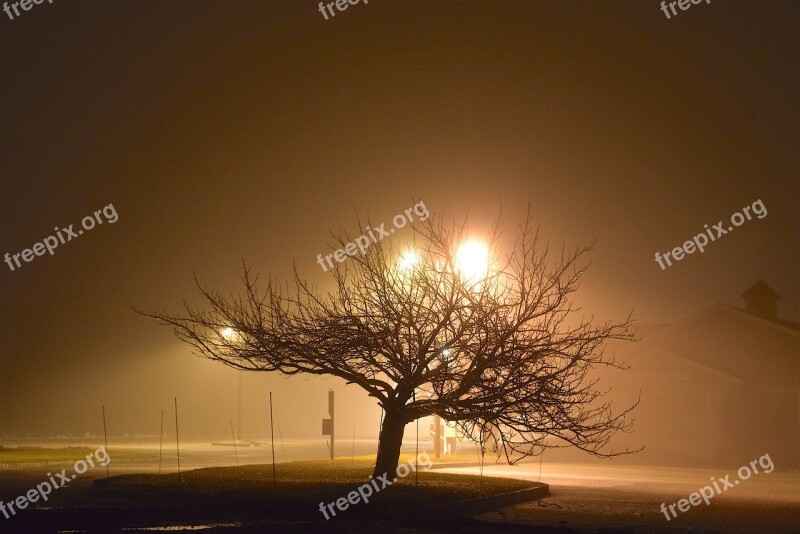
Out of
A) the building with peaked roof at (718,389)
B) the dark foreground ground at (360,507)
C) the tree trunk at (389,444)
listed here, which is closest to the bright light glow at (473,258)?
the tree trunk at (389,444)

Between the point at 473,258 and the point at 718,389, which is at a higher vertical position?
the point at 473,258

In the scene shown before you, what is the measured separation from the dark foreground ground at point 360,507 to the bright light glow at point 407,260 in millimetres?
5351

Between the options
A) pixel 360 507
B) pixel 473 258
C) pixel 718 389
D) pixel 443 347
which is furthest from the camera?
pixel 718 389

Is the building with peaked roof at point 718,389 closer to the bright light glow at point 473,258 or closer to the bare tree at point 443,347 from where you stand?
the bright light glow at point 473,258

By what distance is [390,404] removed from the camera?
2247 centimetres

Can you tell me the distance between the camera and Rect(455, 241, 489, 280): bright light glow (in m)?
25.3

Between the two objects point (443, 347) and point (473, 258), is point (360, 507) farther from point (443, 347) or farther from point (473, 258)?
point (473, 258)

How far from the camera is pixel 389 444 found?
22391 millimetres

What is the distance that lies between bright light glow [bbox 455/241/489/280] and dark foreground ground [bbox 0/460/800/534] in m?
5.19

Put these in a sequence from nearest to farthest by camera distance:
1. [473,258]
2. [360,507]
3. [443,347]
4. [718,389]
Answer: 1. [360,507]
2. [443,347]
3. [473,258]
4. [718,389]

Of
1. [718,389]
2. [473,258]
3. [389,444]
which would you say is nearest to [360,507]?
[389,444]

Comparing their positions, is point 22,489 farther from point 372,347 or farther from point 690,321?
point 690,321

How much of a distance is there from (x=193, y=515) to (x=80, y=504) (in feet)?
9.97

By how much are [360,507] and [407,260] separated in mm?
10059
